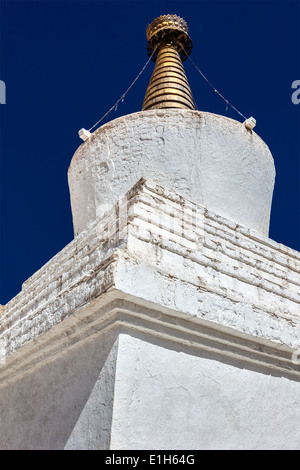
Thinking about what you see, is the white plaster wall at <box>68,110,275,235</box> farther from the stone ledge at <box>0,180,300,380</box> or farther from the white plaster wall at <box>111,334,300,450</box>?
the white plaster wall at <box>111,334,300,450</box>

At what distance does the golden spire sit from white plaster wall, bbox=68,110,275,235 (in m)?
1.52

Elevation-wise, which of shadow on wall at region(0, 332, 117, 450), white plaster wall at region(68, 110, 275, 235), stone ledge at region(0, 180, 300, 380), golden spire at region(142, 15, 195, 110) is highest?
golden spire at region(142, 15, 195, 110)

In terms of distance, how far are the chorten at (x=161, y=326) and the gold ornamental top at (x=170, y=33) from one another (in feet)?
13.5

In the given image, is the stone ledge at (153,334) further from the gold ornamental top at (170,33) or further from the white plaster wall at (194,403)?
the gold ornamental top at (170,33)

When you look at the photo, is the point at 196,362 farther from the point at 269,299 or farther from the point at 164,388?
the point at 269,299

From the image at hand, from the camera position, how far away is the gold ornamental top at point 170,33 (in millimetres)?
9297

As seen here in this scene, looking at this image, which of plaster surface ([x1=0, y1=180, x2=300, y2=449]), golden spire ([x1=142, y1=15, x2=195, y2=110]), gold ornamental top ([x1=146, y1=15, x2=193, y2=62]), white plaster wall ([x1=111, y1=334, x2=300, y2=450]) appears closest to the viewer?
white plaster wall ([x1=111, y1=334, x2=300, y2=450])

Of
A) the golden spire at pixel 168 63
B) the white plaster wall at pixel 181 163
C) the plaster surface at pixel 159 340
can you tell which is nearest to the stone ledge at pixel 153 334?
the plaster surface at pixel 159 340

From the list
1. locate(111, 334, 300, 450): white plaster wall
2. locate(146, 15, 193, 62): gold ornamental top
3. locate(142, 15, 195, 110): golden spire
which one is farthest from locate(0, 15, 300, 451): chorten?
locate(146, 15, 193, 62): gold ornamental top

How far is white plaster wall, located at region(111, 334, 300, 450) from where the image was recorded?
345 cm

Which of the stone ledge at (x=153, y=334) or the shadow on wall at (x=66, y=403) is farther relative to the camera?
the stone ledge at (x=153, y=334)

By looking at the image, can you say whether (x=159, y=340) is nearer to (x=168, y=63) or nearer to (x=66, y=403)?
(x=66, y=403)
